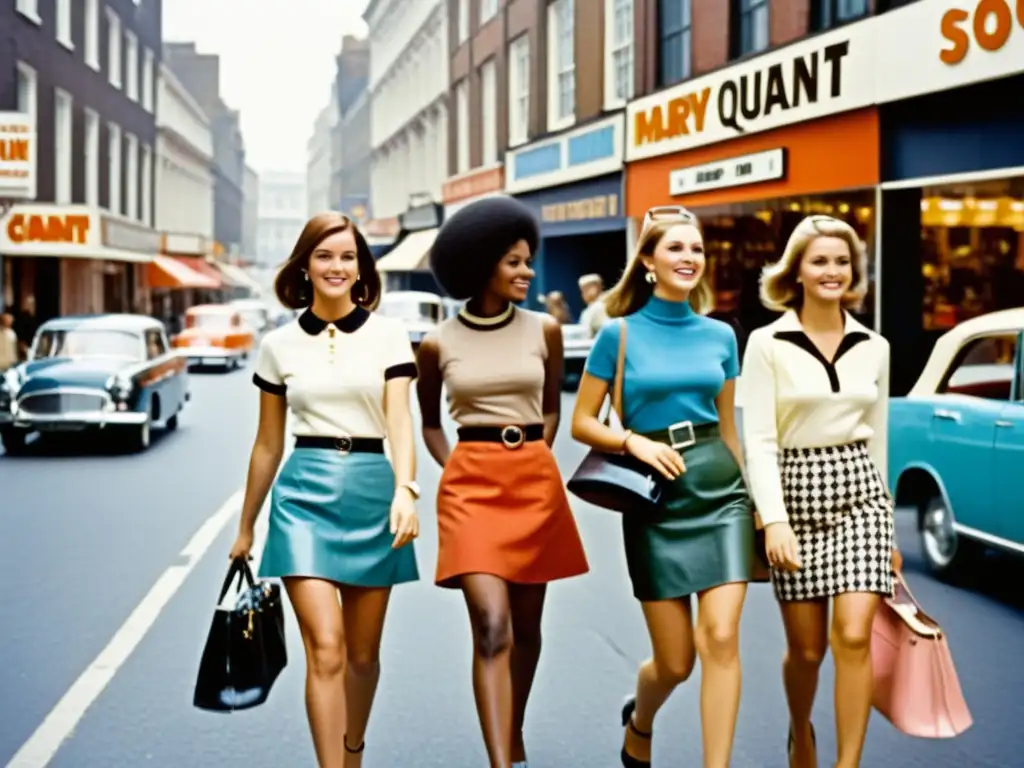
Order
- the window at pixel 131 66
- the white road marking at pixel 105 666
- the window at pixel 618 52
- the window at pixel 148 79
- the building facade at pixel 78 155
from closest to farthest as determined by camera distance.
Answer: the white road marking at pixel 105 666, the window at pixel 618 52, the building facade at pixel 78 155, the window at pixel 131 66, the window at pixel 148 79

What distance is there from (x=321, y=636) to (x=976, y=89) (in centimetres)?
1298

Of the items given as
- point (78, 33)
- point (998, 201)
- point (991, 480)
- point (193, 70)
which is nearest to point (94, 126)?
point (78, 33)

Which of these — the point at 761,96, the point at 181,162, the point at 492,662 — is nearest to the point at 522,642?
the point at 492,662

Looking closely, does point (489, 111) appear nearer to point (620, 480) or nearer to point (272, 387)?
point (272, 387)

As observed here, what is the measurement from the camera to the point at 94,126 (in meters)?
41.3

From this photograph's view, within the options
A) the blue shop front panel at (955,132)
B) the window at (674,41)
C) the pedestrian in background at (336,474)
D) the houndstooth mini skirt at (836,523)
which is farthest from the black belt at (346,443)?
the window at (674,41)

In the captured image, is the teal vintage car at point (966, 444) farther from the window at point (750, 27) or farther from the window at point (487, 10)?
the window at point (487, 10)

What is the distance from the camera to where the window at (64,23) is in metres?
36.9

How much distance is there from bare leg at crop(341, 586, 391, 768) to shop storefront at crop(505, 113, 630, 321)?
22327 millimetres

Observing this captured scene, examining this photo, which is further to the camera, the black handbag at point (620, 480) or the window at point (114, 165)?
the window at point (114, 165)

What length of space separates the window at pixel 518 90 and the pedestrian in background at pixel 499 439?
2962cm

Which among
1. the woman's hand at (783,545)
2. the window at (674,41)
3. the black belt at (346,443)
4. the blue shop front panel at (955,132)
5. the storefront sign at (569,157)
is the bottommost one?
the woman's hand at (783,545)

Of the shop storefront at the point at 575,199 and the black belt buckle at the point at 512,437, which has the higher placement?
the shop storefront at the point at 575,199

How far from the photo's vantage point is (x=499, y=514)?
14.9 ft
